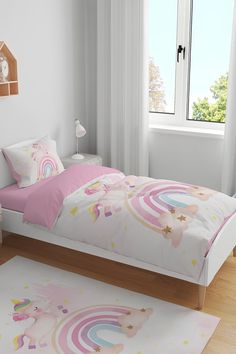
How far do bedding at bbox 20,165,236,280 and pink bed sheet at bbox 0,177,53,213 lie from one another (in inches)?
4.3

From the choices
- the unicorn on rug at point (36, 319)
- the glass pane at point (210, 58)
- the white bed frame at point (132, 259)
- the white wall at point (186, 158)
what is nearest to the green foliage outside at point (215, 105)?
the glass pane at point (210, 58)

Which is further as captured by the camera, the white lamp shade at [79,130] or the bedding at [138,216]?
the white lamp shade at [79,130]

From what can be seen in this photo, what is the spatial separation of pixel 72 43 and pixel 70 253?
194 centimetres

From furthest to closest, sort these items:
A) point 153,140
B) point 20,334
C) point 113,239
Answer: point 153,140, point 113,239, point 20,334

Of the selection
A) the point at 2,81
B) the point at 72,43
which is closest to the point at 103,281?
the point at 2,81

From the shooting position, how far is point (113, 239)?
113 inches

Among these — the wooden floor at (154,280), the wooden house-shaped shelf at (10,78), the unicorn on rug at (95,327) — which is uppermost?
the wooden house-shaped shelf at (10,78)

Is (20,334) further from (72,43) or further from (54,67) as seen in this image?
(72,43)

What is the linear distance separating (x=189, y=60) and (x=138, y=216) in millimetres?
1869

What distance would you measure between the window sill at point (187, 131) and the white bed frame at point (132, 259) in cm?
109

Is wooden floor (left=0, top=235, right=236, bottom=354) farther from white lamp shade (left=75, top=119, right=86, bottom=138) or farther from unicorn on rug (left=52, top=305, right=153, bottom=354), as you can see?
white lamp shade (left=75, top=119, right=86, bottom=138)

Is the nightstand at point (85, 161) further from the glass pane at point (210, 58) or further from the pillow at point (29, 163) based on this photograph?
the glass pane at point (210, 58)

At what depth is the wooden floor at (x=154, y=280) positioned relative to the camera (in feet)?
8.36

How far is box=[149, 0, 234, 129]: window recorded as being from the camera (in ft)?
13.0
